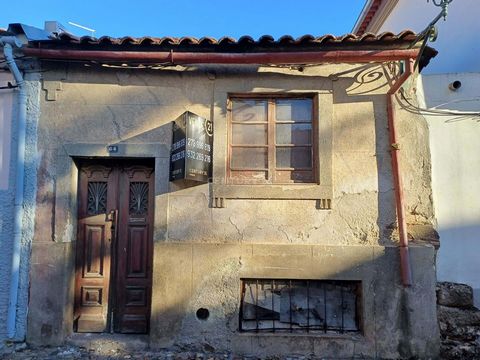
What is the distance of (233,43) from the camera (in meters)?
4.52

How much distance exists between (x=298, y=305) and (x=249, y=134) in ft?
7.80

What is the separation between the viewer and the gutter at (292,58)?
14.4 feet

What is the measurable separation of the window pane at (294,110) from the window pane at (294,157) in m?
0.43

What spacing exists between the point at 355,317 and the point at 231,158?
8.72 feet

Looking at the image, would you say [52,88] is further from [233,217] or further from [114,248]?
[233,217]

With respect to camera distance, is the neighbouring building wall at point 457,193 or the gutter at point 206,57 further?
the neighbouring building wall at point 457,193

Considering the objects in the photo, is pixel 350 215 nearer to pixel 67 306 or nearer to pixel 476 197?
pixel 476 197

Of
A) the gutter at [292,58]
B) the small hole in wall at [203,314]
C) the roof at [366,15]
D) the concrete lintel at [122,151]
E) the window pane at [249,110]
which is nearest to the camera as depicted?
the gutter at [292,58]

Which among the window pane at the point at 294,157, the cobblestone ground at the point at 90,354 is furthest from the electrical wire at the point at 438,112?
the cobblestone ground at the point at 90,354

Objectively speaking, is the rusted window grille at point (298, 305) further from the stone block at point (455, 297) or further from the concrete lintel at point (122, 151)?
the concrete lintel at point (122, 151)

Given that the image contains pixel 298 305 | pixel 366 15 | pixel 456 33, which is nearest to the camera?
pixel 298 305

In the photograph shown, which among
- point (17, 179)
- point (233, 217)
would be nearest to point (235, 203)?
point (233, 217)

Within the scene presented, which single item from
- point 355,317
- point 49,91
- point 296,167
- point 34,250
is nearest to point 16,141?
point 49,91

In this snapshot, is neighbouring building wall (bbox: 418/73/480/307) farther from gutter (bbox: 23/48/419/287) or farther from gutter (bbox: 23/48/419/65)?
gutter (bbox: 23/48/419/65)
